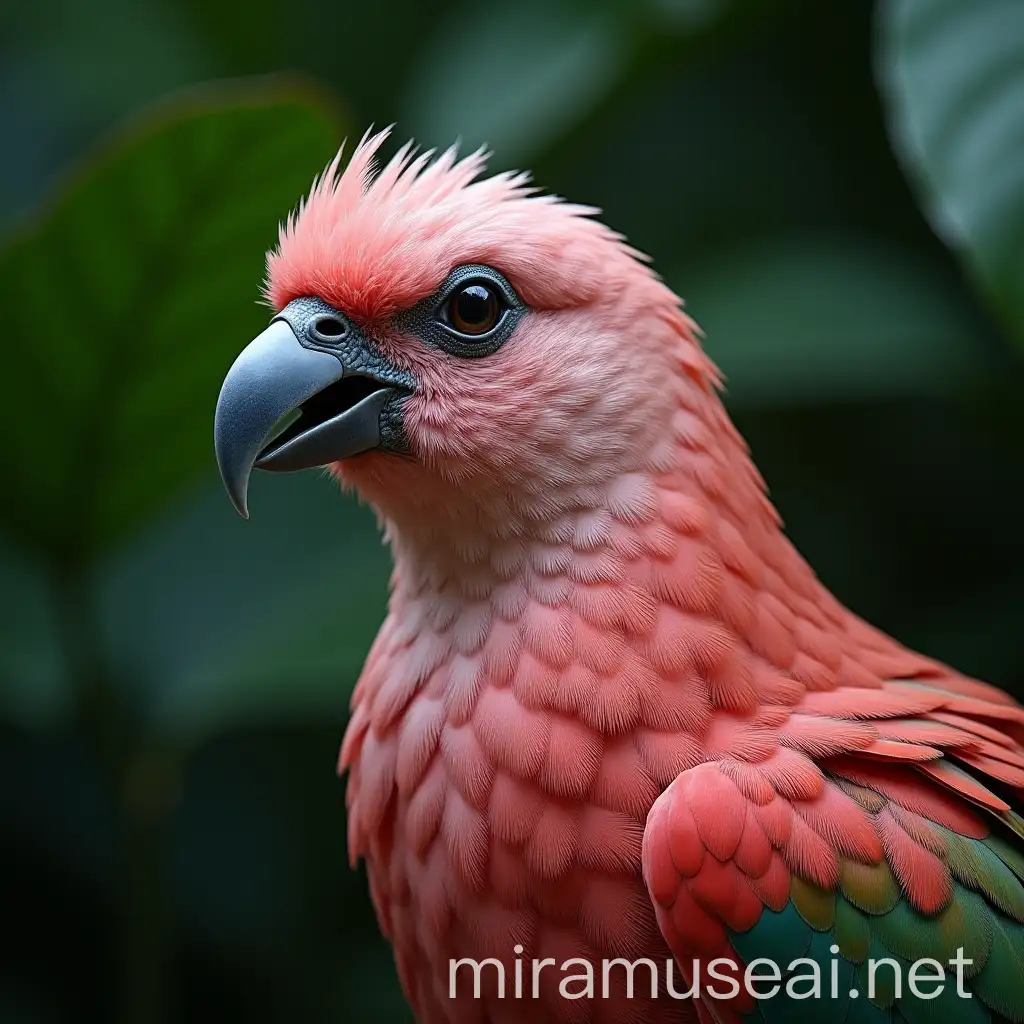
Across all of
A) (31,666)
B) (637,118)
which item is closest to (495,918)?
(31,666)

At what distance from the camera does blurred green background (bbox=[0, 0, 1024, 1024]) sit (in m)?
1.76

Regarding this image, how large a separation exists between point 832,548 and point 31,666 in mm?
1662

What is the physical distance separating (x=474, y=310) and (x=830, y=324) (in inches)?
45.6

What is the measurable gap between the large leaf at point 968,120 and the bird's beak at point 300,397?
81 cm

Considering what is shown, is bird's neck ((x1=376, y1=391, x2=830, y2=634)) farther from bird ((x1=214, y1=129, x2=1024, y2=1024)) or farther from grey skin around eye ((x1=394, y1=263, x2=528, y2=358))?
grey skin around eye ((x1=394, y1=263, x2=528, y2=358))

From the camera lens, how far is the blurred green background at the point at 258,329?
176 centimetres

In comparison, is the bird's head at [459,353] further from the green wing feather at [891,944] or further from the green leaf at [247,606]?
the green leaf at [247,606]

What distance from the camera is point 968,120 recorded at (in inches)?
66.7

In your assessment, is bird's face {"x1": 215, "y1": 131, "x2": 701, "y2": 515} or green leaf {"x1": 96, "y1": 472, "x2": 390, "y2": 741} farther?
green leaf {"x1": 96, "y1": 472, "x2": 390, "y2": 741}

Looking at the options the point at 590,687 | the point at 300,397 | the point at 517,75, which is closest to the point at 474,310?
the point at 300,397

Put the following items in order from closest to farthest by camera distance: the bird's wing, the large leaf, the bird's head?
the bird's wing, the bird's head, the large leaf

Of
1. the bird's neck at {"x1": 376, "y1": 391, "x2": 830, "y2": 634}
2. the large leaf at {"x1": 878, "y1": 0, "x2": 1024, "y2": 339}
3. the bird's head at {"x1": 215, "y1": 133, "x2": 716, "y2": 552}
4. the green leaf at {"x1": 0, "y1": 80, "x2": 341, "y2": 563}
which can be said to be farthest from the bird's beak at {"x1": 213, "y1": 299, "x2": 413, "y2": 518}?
the large leaf at {"x1": 878, "y1": 0, "x2": 1024, "y2": 339}

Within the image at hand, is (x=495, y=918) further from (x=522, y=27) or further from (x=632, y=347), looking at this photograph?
(x=522, y=27)

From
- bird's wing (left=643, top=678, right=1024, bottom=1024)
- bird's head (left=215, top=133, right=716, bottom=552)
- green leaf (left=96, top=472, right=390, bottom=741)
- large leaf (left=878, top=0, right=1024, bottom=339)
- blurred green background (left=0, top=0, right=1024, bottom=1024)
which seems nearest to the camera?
bird's wing (left=643, top=678, right=1024, bottom=1024)
